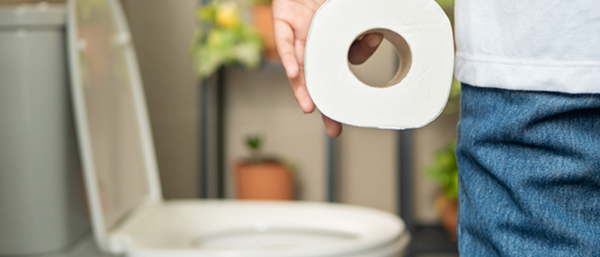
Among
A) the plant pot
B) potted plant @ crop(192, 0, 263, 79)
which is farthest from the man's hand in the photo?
the plant pot

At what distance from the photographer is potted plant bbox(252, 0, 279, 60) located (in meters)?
1.45

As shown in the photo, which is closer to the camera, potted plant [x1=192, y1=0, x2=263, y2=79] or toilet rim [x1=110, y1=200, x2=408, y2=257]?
toilet rim [x1=110, y1=200, x2=408, y2=257]

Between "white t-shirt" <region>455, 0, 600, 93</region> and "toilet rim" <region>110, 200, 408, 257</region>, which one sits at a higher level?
"white t-shirt" <region>455, 0, 600, 93</region>

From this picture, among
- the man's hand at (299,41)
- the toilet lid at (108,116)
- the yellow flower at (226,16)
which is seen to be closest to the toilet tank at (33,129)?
the toilet lid at (108,116)

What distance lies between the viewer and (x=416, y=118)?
13.1 inches

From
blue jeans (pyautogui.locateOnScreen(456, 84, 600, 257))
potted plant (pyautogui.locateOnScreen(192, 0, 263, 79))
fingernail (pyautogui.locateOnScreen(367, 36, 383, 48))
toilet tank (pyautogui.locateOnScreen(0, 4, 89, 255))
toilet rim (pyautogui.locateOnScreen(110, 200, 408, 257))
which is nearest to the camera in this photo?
blue jeans (pyautogui.locateOnScreen(456, 84, 600, 257))

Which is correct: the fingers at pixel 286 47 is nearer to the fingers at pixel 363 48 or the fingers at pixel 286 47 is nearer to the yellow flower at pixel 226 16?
the fingers at pixel 363 48

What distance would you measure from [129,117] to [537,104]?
0.76 m

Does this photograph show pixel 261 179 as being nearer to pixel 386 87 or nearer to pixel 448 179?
pixel 448 179

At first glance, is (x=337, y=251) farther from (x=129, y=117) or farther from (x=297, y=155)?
(x=297, y=155)

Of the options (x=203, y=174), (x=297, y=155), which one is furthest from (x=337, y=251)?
(x=297, y=155)

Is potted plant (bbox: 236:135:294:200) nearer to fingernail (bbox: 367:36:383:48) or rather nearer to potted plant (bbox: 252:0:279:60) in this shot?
potted plant (bbox: 252:0:279:60)

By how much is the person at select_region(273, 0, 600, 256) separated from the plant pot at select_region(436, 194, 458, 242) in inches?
45.8

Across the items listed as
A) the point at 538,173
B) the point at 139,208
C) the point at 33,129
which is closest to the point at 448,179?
the point at 139,208
